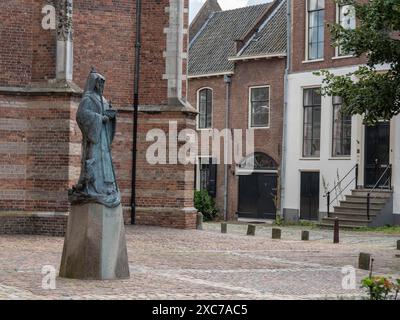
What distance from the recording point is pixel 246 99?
37344 mm

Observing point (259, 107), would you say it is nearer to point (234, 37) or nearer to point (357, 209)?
point (234, 37)

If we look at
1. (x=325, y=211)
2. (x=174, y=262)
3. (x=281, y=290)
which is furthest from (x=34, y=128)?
(x=325, y=211)

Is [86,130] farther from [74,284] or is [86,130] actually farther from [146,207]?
[146,207]

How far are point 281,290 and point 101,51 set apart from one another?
43.5ft

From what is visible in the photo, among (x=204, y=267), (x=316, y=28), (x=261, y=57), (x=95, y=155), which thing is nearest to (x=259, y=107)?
(x=261, y=57)

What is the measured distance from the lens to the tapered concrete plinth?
12.7 m

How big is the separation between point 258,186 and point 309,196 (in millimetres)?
3065

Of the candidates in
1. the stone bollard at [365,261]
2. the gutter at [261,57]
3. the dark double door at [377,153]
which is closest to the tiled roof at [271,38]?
the gutter at [261,57]

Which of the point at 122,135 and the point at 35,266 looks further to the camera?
the point at 122,135

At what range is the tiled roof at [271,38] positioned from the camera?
120 ft

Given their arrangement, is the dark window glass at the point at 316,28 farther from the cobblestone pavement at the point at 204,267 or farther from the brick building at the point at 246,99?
the cobblestone pavement at the point at 204,267

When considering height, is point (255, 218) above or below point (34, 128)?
below

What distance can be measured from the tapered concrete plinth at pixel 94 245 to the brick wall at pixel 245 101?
912 inches

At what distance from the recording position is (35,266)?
47.3 feet
